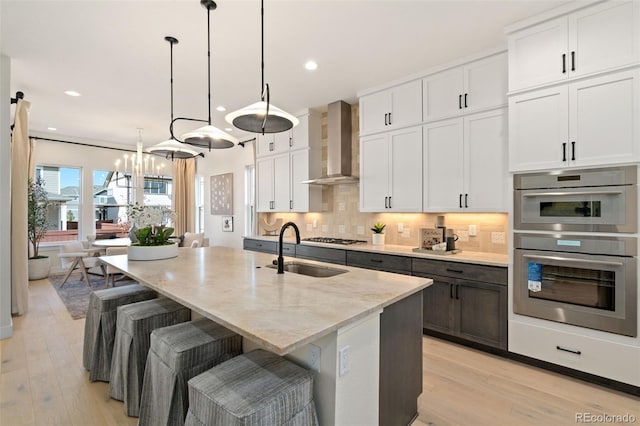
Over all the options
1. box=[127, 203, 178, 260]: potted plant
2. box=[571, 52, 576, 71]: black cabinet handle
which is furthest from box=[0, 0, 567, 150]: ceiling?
box=[127, 203, 178, 260]: potted plant

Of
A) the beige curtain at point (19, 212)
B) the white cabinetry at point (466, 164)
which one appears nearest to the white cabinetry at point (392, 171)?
the white cabinetry at point (466, 164)

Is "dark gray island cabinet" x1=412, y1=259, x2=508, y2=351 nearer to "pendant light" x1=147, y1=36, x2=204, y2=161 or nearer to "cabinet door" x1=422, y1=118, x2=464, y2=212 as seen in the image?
"cabinet door" x1=422, y1=118, x2=464, y2=212

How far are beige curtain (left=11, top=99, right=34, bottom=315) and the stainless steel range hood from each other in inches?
137

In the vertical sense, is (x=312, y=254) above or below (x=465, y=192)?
below

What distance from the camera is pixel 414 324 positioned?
6.13 ft

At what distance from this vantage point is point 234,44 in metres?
Result: 2.85

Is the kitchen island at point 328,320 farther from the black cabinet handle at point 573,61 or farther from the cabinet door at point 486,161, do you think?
the black cabinet handle at point 573,61

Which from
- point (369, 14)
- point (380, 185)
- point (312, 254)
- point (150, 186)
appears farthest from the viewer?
point (150, 186)

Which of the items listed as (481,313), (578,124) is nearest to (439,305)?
(481,313)

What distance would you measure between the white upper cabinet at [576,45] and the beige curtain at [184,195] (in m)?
6.92

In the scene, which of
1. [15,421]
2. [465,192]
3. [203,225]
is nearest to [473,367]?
[465,192]

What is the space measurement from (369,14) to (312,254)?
9.10ft

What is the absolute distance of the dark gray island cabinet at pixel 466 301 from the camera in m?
2.66

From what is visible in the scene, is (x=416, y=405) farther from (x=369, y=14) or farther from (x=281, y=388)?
(x=369, y=14)
